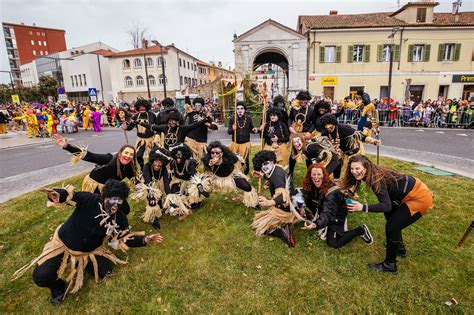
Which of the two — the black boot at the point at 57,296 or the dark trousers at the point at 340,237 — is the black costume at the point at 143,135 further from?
the dark trousers at the point at 340,237

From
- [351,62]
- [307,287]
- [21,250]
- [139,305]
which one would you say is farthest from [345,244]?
[351,62]

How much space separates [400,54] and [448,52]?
170 inches

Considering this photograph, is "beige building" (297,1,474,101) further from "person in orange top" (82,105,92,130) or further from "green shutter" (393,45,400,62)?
"person in orange top" (82,105,92,130)

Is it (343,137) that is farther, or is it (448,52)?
(448,52)

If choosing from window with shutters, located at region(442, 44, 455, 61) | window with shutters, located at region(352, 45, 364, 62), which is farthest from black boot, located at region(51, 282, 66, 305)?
window with shutters, located at region(442, 44, 455, 61)

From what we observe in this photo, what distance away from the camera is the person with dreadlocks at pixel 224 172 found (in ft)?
15.3

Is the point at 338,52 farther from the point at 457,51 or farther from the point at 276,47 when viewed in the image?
the point at 457,51

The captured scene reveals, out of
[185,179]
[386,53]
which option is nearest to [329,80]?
[386,53]

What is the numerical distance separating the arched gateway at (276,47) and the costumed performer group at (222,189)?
18.9 m

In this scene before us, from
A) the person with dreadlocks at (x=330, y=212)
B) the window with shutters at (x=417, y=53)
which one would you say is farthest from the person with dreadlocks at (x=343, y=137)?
the window with shutters at (x=417, y=53)

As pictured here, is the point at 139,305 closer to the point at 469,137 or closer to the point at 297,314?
the point at 297,314

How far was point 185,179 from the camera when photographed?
4.89 meters

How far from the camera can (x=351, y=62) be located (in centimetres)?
2428

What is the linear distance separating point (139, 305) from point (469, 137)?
14.2 m
